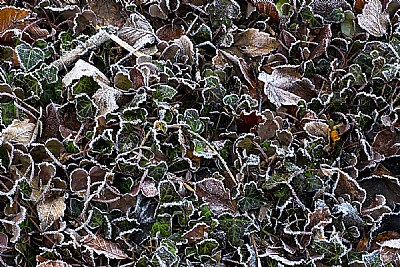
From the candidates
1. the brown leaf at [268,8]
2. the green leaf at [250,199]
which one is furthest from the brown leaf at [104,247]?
the brown leaf at [268,8]

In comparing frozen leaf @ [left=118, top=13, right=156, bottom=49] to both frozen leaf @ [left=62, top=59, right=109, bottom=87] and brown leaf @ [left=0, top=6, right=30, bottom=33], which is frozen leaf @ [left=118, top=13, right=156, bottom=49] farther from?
brown leaf @ [left=0, top=6, right=30, bottom=33]

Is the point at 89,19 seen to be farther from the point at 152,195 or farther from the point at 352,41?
the point at 352,41

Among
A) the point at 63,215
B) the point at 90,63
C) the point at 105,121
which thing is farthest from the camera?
the point at 90,63

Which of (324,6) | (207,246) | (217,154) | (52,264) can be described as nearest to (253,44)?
(324,6)

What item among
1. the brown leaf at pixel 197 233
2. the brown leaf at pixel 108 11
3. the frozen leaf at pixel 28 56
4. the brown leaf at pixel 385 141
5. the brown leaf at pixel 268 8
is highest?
the brown leaf at pixel 268 8

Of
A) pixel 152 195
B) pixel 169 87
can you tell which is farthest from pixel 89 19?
pixel 152 195

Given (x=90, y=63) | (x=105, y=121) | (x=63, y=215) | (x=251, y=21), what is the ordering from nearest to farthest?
(x=63, y=215)
(x=105, y=121)
(x=90, y=63)
(x=251, y=21)

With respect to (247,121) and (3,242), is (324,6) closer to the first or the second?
(247,121)

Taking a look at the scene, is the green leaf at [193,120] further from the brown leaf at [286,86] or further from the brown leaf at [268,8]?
the brown leaf at [268,8]
